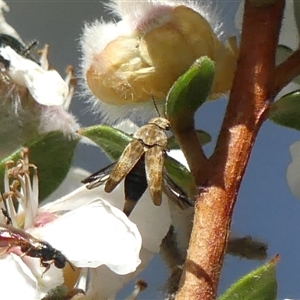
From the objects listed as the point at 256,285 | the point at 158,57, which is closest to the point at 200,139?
the point at 158,57

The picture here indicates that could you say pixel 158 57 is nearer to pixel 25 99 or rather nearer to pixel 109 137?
pixel 109 137

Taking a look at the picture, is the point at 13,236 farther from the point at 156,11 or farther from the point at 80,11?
the point at 80,11

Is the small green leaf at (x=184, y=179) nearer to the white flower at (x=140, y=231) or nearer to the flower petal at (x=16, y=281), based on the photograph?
the white flower at (x=140, y=231)

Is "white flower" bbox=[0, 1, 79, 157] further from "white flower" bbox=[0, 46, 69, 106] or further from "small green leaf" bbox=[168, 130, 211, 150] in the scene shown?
"small green leaf" bbox=[168, 130, 211, 150]

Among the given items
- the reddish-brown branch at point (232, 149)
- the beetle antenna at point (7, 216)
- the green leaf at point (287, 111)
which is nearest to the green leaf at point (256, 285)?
the reddish-brown branch at point (232, 149)

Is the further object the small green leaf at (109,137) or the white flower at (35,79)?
the white flower at (35,79)

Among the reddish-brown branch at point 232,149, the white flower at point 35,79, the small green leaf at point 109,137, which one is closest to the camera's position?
the reddish-brown branch at point 232,149
